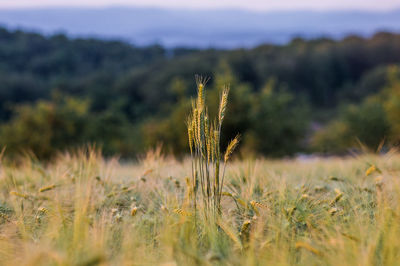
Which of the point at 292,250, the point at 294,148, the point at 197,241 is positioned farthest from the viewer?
the point at 294,148

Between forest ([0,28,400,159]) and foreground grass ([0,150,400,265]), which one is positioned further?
forest ([0,28,400,159])

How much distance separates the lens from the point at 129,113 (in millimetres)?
51875

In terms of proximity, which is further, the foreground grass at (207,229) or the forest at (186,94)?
the forest at (186,94)

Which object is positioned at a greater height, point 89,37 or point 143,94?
point 89,37

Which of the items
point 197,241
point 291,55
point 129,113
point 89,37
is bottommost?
point 129,113

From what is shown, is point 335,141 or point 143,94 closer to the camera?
point 335,141

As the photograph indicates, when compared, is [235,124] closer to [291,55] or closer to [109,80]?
[291,55]

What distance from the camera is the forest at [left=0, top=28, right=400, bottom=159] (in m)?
19.0

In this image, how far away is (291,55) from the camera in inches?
2207

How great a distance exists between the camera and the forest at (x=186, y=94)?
18969 mm

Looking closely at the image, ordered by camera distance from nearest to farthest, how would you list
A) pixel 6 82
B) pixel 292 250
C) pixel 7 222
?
1. pixel 292 250
2. pixel 7 222
3. pixel 6 82

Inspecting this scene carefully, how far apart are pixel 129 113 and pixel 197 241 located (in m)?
50.7

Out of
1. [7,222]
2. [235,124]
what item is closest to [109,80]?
[235,124]

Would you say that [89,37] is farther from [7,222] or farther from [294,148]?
[7,222]
